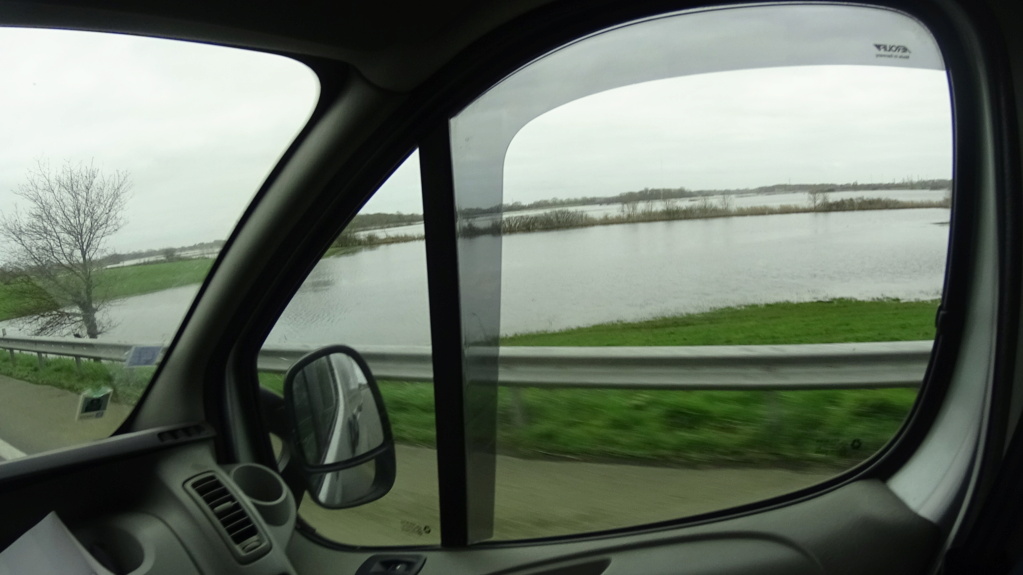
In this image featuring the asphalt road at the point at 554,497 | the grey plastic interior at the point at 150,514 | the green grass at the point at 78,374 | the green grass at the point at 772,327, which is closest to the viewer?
the grey plastic interior at the point at 150,514

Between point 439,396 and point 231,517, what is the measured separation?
0.74 meters

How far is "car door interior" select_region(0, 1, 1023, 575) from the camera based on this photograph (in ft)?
6.79

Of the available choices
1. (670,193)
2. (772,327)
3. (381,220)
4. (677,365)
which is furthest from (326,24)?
(772,327)

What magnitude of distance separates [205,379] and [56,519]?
2.07 ft

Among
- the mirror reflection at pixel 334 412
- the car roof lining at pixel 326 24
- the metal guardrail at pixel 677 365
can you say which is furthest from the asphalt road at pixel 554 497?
the car roof lining at pixel 326 24

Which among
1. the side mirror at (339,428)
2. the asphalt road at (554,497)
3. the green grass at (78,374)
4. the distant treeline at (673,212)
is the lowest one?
the asphalt road at (554,497)

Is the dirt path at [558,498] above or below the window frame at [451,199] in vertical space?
below

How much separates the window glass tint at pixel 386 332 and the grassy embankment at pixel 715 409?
19mm

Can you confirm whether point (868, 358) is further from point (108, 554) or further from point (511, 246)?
point (108, 554)

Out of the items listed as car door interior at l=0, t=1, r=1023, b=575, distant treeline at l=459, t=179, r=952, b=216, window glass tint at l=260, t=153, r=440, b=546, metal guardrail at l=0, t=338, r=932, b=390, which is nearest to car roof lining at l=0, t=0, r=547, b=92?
car door interior at l=0, t=1, r=1023, b=575

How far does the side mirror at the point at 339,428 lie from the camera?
2.61 metres

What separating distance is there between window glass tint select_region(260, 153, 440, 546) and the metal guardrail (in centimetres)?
1

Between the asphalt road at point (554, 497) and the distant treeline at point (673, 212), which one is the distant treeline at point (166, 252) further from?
the distant treeline at point (673, 212)

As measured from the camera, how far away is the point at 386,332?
2574 millimetres
